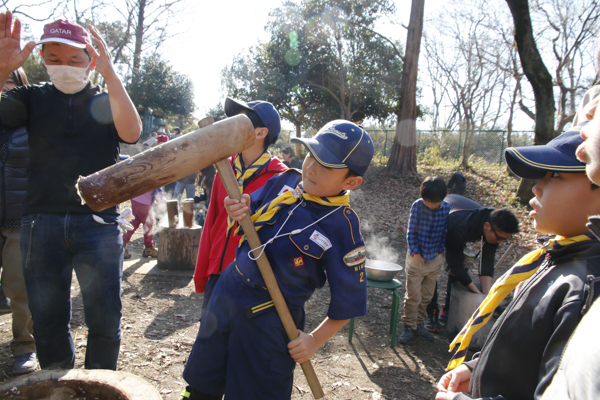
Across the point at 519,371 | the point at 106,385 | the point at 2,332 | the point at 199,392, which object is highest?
the point at 519,371

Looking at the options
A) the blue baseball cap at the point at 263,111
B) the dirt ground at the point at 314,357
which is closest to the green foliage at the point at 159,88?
the dirt ground at the point at 314,357

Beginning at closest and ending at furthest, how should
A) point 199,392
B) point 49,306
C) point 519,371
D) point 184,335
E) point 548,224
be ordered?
point 519,371
point 548,224
point 199,392
point 49,306
point 184,335

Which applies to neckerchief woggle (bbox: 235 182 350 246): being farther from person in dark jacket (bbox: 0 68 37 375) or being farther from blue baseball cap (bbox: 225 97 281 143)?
person in dark jacket (bbox: 0 68 37 375)

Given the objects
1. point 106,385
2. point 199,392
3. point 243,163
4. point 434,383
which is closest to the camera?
point 106,385

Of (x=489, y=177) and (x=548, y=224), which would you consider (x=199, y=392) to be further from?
(x=489, y=177)

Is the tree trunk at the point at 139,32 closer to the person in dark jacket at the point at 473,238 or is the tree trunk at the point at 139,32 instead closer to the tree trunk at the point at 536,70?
the tree trunk at the point at 536,70

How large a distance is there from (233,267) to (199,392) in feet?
2.03

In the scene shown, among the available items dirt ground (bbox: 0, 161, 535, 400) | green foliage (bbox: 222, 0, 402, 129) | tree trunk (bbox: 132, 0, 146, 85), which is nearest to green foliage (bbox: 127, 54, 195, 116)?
tree trunk (bbox: 132, 0, 146, 85)

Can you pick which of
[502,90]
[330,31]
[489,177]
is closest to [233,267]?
[489,177]

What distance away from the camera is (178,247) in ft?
19.1

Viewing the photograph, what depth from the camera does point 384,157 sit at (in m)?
18.7

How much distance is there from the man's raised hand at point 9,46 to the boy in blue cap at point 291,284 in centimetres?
138

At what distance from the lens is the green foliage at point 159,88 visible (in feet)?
72.0

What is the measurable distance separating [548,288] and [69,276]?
2.49 metres
